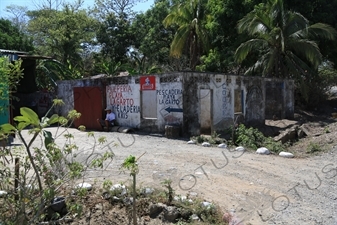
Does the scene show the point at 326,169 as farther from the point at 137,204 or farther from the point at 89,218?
the point at 89,218

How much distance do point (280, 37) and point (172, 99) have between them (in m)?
9.92

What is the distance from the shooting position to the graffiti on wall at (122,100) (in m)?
15.8

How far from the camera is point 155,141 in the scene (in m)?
12.9

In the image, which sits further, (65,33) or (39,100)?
(65,33)

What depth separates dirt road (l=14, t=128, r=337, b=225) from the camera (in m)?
5.91

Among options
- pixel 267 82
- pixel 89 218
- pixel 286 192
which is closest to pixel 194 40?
pixel 267 82

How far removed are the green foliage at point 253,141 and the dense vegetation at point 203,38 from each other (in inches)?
372

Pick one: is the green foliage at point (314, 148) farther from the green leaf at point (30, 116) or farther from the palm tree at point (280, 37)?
the green leaf at point (30, 116)

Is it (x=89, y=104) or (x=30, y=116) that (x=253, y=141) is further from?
(x=30, y=116)

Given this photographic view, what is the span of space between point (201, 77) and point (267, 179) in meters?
6.97

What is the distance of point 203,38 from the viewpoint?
24844 millimetres

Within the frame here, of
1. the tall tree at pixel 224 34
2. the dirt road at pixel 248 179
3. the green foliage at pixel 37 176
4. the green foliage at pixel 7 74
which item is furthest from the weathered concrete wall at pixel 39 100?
the green foliage at pixel 7 74

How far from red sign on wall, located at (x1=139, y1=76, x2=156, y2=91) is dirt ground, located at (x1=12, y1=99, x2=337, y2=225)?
3.67 metres

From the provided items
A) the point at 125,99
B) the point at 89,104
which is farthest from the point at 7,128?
the point at 89,104
